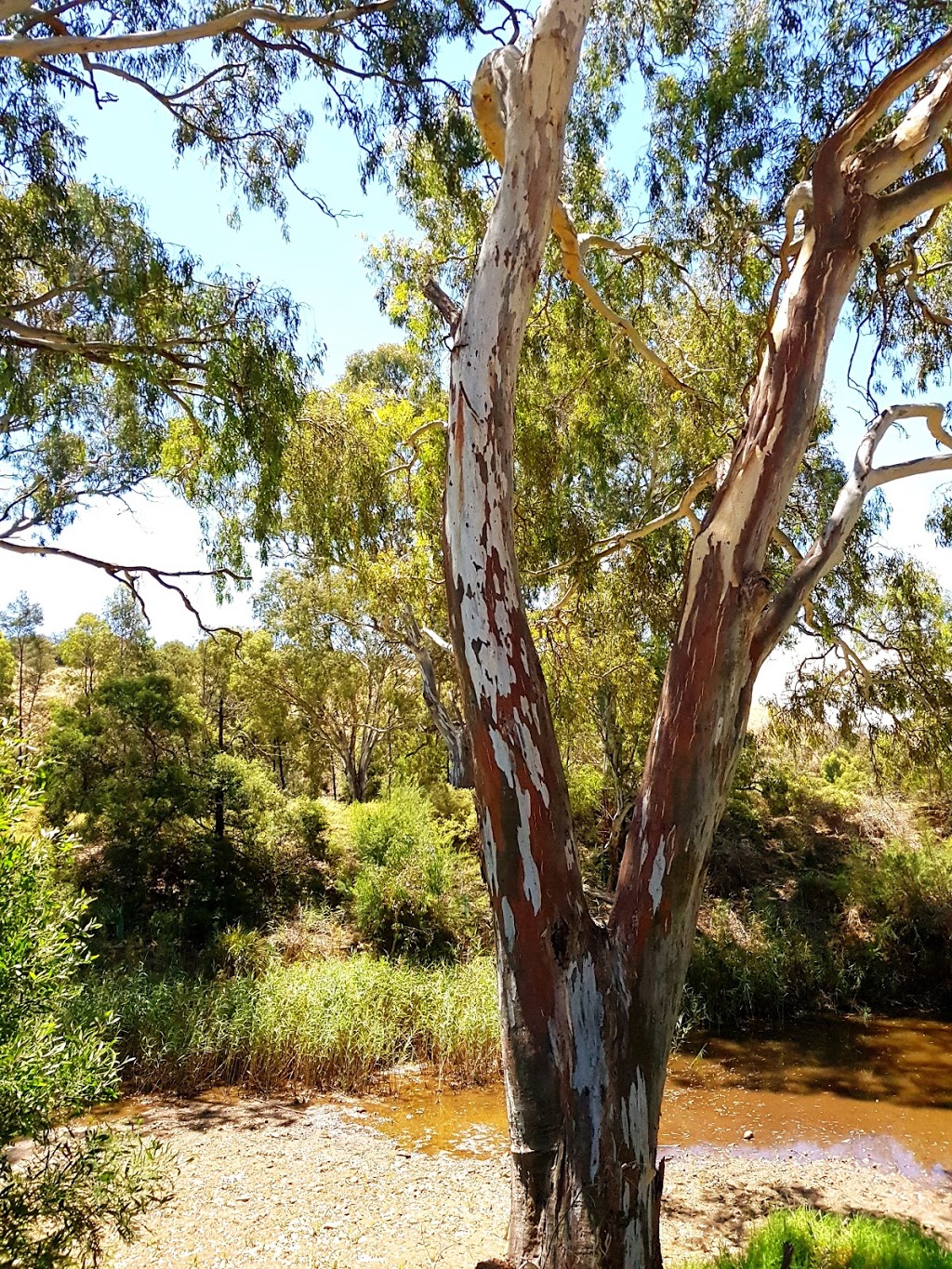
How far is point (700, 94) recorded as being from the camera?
5.69m

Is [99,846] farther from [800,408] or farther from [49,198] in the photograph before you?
[800,408]

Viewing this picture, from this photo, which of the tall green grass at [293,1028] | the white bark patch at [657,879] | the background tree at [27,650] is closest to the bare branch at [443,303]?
the white bark patch at [657,879]

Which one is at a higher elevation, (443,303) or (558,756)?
(443,303)

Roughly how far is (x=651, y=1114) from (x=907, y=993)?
8.27 m

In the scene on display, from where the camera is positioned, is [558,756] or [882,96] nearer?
[558,756]

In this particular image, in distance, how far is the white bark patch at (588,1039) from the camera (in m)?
2.37

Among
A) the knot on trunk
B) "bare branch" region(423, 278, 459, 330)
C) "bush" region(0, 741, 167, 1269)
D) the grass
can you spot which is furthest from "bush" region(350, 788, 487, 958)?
the knot on trunk

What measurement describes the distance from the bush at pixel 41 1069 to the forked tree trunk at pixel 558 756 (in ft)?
4.20

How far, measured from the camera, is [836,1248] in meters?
3.62

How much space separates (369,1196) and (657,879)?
11.0 feet

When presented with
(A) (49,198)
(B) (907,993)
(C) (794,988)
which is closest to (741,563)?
(A) (49,198)

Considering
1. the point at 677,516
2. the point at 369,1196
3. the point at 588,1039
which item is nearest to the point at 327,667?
A: the point at 677,516

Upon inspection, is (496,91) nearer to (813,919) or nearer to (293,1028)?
(293,1028)

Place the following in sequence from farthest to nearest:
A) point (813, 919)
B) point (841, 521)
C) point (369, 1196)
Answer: point (813, 919), point (369, 1196), point (841, 521)
